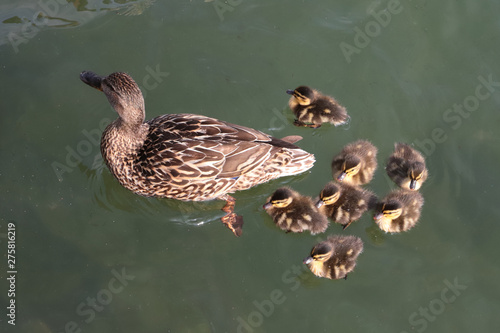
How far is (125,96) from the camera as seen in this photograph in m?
3.37

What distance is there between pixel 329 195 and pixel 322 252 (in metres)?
0.41

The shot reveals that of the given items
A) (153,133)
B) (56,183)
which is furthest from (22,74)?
(153,133)

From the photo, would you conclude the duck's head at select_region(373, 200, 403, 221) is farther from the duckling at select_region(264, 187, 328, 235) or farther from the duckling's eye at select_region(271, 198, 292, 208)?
the duckling's eye at select_region(271, 198, 292, 208)

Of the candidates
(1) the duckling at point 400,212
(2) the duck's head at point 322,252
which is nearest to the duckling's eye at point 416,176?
(1) the duckling at point 400,212

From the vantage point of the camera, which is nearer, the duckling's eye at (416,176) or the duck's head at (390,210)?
the duck's head at (390,210)

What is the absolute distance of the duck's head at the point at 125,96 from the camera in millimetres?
3361

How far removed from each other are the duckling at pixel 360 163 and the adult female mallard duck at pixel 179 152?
0.40 metres

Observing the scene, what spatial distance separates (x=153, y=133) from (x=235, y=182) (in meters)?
0.64

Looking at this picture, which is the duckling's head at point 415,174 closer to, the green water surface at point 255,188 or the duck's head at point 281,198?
the green water surface at point 255,188

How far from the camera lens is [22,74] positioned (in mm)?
4344

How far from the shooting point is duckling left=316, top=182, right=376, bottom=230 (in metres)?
3.63

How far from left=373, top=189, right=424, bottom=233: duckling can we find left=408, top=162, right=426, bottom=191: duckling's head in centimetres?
7

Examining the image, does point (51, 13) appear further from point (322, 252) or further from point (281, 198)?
point (322, 252)

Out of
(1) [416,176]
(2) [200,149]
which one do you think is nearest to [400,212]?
(1) [416,176]
